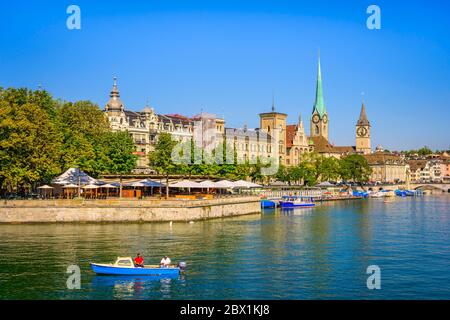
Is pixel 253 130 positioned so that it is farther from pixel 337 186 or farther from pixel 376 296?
pixel 376 296

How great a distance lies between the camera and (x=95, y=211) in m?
70.5

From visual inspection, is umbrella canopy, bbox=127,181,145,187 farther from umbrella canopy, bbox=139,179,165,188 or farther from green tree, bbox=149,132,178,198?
green tree, bbox=149,132,178,198

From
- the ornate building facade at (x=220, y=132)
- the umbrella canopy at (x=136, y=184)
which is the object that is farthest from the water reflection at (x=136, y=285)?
the ornate building facade at (x=220, y=132)

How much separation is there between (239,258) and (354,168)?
477 ft

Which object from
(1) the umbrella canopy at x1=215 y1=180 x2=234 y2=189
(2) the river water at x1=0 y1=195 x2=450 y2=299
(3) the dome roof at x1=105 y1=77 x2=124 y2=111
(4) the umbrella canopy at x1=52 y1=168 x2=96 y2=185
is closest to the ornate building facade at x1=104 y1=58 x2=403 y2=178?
(3) the dome roof at x1=105 y1=77 x2=124 y2=111

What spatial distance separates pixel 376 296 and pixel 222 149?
7291 centimetres

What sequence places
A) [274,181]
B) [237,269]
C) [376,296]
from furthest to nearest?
1. [274,181]
2. [237,269]
3. [376,296]

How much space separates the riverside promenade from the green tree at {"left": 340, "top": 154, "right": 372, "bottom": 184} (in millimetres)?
111385

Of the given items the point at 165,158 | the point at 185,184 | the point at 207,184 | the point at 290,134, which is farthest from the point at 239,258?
the point at 290,134

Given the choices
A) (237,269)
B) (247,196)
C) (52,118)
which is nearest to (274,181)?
(247,196)

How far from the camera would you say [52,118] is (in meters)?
89.6

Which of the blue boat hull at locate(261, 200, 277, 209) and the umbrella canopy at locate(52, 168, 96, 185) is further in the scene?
the blue boat hull at locate(261, 200, 277, 209)

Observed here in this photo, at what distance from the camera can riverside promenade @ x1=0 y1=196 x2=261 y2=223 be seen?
69562mm

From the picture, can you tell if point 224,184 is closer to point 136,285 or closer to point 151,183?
point 151,183
